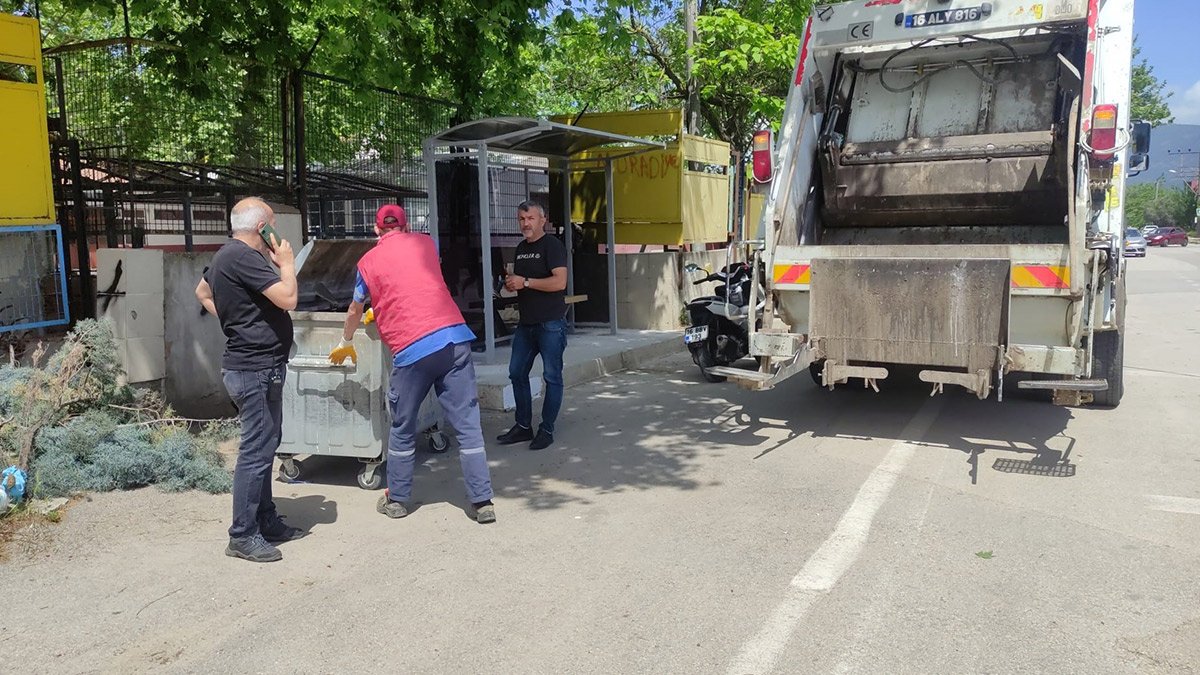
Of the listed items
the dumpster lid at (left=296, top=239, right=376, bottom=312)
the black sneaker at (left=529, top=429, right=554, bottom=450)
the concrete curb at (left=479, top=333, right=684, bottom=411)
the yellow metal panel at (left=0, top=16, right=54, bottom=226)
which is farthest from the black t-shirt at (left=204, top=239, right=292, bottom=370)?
the concrete curb at (left=479, top=333, right=684, bottom=411)

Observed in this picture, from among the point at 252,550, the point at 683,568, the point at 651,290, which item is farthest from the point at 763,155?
the point at 651,290

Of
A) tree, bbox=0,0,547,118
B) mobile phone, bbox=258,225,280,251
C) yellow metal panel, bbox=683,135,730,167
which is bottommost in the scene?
mobile phone, bbox=258,225,280,251

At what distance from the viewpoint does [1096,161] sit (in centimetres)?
623

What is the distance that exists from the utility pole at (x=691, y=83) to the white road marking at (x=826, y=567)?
943 cm

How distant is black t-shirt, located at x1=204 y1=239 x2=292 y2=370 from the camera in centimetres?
443

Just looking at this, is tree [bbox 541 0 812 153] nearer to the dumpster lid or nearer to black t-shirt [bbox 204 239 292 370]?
the dumpster lid

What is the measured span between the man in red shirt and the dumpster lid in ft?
5.48

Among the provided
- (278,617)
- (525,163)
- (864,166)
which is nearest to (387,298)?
(278,617)

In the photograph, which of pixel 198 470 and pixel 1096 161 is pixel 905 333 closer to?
pixel 1096 161

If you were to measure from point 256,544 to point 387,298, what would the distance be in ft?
4.67

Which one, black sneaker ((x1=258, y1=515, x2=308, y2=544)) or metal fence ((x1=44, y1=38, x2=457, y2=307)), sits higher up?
metal fence ((x1=44, y1=38, x2=457, y2=307))

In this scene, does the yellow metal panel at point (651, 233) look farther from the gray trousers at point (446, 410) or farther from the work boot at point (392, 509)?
the work boot at point (392, 509)

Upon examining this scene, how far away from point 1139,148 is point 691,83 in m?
8.38

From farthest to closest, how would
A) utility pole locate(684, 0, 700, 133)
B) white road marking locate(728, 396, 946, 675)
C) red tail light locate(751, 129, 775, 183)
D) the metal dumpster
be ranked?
utility pole locate(684, 0, 700, 133) → red tail light locate(751, 129, 775, 183) → the metal dumpster → white road marking locate(728, 396, 946, 675)
